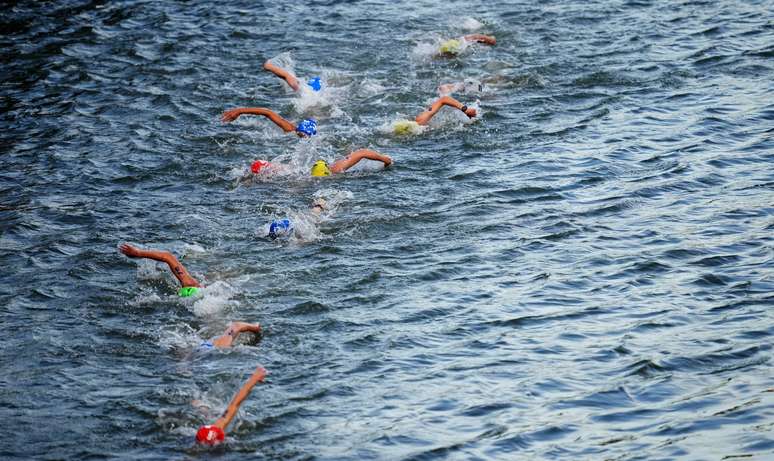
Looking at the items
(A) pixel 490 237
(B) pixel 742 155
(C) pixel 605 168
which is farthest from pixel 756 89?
(A) pixel 490 237

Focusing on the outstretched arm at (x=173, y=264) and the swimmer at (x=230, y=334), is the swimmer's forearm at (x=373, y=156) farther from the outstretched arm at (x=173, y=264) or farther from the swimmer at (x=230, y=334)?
the swimmer at (x=230, y=334)

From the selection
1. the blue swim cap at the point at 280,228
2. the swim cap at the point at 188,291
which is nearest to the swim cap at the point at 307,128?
the blue swim cap at the point at 280,228

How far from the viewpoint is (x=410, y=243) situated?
15375 millimetres

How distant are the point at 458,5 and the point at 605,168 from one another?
11.4m

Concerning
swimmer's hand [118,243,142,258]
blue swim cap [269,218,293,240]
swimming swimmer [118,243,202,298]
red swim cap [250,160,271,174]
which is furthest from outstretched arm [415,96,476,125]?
swimmer's hand [118,243,142,258]

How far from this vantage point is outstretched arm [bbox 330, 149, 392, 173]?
17703mm

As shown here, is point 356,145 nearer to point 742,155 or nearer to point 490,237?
point 490,237

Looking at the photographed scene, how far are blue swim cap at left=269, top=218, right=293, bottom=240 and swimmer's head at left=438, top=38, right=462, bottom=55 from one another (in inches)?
363

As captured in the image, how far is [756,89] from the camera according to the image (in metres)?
20.1

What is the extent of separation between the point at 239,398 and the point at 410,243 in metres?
5.07

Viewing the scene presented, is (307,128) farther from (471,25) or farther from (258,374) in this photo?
(258,374)

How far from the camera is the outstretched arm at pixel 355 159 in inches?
697

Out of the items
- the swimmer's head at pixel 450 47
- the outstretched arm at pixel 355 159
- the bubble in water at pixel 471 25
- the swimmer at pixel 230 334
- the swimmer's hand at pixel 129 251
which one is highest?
the bubble in water at pixel 471 25

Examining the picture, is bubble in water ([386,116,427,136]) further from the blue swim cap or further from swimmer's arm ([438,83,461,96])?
the blue swim cap
